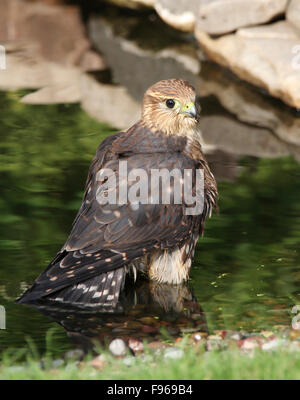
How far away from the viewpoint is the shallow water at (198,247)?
625 cm

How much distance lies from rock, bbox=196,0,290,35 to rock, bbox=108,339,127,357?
679 centimetres

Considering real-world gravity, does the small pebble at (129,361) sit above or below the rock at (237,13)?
below

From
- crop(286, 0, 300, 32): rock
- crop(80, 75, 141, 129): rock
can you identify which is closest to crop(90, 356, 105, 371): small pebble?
crop(80, 75, 141, 129): rock

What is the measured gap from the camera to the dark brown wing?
238 inches

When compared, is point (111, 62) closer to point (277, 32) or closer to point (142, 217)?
point (277, 32)

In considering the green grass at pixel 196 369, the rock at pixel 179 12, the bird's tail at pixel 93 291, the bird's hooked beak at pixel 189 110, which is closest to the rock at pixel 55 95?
the rock at pixel 179 12

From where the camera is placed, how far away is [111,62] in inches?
489

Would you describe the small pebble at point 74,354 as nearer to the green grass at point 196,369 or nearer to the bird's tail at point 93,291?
the bird's tail at point 93,291

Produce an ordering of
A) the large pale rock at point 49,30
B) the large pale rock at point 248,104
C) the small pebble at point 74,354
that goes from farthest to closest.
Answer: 1. the large pale rock at point 49,30
2. the large pale rock at point 248,104
3. the small pebble at point 74,354

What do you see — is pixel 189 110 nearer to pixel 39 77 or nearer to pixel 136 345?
pixel 136 345

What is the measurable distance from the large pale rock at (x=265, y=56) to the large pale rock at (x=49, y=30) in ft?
5.71

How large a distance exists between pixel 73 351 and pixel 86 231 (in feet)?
Answer: 2.71

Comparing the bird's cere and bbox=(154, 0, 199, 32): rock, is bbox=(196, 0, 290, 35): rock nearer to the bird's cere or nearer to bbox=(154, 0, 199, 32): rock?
bbox=(154, 0, 199, 32): rock
